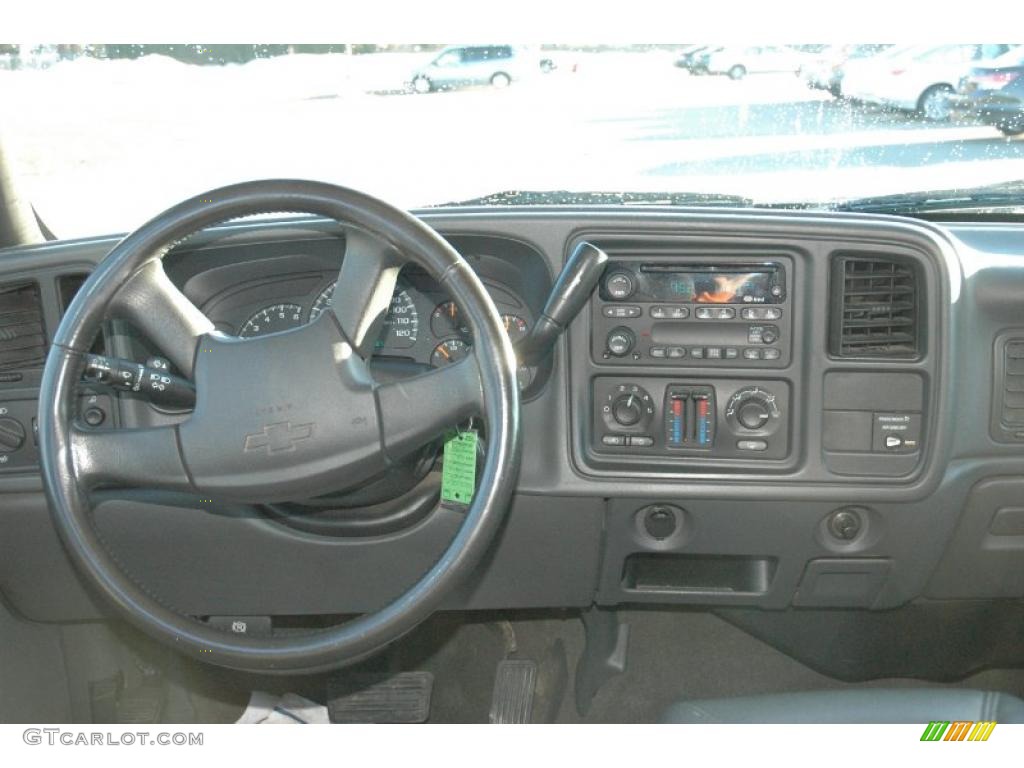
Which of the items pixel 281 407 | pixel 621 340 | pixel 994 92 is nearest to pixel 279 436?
pixel 281 407

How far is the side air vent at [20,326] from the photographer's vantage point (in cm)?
228

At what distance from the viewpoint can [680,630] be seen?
3076 millimetres

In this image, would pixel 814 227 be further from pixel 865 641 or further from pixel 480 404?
pixel 865 641

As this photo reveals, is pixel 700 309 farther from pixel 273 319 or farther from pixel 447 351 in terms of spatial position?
pixel 273 319

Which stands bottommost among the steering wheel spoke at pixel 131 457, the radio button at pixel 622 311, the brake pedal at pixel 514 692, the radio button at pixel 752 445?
the brake pedal at pixel 514 692

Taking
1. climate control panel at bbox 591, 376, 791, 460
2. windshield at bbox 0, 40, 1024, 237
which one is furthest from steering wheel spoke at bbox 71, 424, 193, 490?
climate control panel at bbox 591, 376, 791, 460

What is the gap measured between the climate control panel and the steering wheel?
0.61 meters

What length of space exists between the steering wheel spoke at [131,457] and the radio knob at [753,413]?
108 centimetres

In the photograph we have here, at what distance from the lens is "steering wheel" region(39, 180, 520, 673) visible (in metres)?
1.70

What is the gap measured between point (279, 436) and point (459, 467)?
0.31 m

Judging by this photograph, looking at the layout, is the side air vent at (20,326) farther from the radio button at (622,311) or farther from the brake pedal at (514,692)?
the brake pedal at (514,692)

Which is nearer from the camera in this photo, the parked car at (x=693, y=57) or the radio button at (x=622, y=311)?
the parked car at (x=693, y=57)

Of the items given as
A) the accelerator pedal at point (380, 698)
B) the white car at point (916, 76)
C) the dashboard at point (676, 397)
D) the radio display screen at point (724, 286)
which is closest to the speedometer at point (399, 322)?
the dashboard at point (676, 397)

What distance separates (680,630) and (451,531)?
37.7 inches
